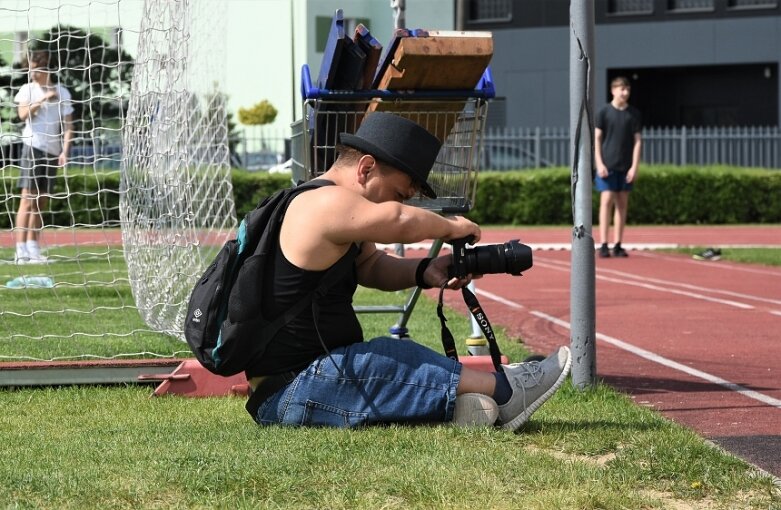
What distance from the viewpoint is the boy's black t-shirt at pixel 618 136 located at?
15.1 metres

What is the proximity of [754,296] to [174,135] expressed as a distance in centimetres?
567

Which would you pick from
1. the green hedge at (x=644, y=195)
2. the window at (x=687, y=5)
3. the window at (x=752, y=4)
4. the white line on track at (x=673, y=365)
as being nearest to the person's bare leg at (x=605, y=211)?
the white line on track at (x=673, y=365)

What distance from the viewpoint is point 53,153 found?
1138cm

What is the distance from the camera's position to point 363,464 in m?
4.34

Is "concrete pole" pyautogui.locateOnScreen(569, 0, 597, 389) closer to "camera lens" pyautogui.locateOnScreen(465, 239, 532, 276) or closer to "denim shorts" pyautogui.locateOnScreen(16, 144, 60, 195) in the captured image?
"camera lens" pyautogui.locateOnScreen(465, 239, 532, 276)

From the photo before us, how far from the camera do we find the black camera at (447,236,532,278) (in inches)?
195

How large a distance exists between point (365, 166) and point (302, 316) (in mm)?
643

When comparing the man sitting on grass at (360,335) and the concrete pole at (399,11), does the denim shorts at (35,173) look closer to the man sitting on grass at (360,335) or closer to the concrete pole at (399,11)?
the concrete pole at (399,11)

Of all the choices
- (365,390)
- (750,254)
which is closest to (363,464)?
(365,390)

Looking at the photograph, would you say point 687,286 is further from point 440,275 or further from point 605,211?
point 440,275

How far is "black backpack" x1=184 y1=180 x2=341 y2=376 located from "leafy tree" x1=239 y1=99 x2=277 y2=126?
96.9 feet

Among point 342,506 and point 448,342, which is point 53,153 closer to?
point 448,342

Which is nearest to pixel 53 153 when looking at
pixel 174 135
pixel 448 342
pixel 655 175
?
pixel 174 135

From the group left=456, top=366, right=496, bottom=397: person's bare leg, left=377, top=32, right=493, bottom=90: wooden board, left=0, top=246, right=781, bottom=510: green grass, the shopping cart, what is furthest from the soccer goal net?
left=456, top=366, right=496, bottom=397: person's bare leg
